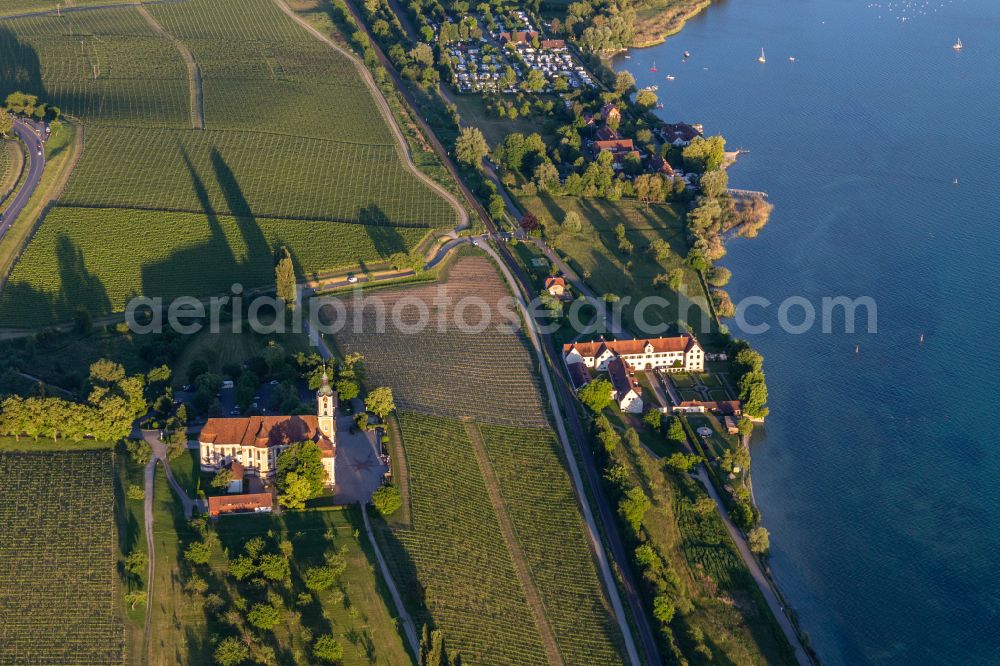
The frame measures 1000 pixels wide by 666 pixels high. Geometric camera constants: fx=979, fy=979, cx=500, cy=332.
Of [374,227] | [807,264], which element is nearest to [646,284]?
[807,264]

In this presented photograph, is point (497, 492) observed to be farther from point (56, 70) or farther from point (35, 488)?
point (56, 70)

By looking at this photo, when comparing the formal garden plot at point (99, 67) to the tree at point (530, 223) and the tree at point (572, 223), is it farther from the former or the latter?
the tree at point (572, 223)

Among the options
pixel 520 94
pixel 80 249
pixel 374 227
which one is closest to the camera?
pixel 80 249

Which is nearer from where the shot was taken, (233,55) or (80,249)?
(80,249)

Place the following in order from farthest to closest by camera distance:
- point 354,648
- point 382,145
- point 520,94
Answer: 1. point 520,94
2. point 382,145
3. point 354,648

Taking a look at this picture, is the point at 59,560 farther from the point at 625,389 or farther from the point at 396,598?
the point at 625,389

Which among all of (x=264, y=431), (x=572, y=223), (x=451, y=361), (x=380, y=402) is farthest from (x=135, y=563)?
(x=572, y=223)
